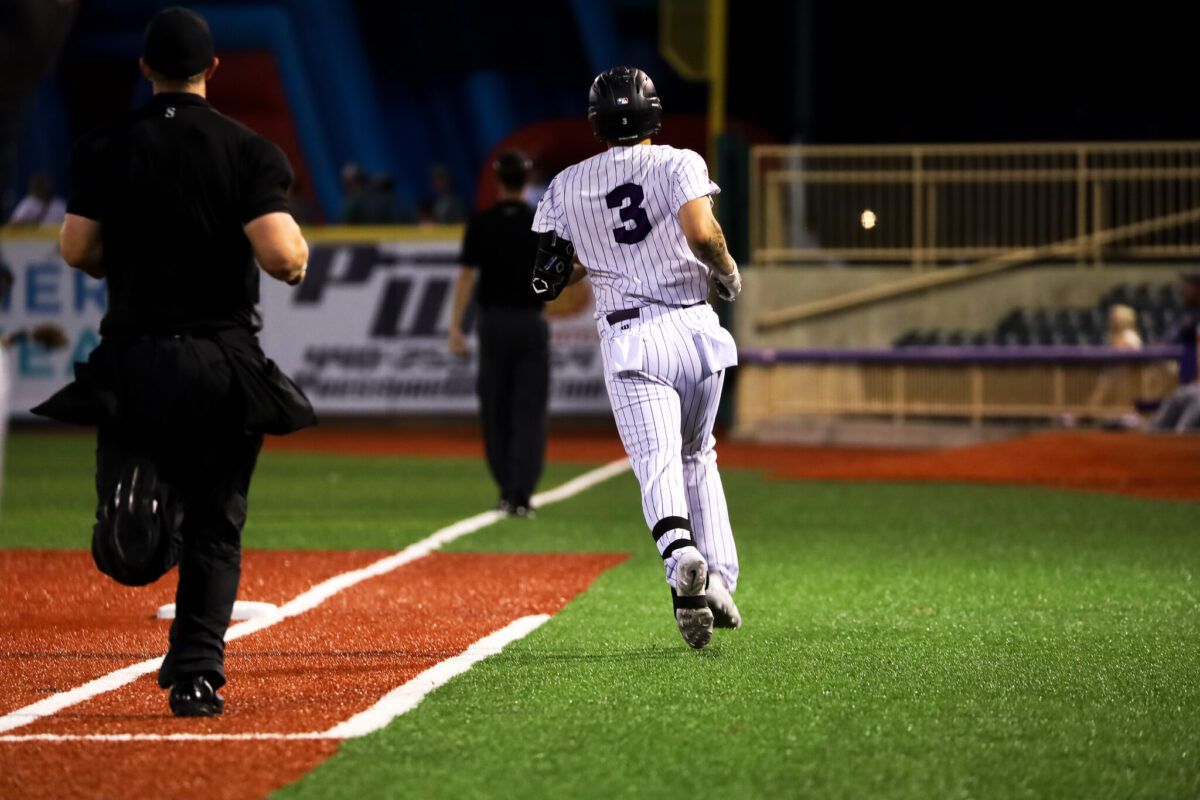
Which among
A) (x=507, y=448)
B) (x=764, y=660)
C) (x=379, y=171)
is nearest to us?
(x=764, y=660)

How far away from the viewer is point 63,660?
6.94m

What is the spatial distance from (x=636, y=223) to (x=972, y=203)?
16.4 meters

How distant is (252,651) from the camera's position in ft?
23.3

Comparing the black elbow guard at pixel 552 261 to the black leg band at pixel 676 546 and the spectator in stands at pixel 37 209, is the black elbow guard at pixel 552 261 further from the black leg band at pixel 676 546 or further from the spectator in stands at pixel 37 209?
the spectator in stands at pixel 37 209

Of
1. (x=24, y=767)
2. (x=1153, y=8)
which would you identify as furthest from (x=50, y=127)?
(x=24, y=767)

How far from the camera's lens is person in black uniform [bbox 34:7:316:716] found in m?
5.56

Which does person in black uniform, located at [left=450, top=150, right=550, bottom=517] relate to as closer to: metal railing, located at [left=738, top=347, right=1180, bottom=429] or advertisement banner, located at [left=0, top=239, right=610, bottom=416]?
metal railing, located at [left=738, top=347, right=1180, bottom=429]

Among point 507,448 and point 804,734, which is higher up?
point 804,734

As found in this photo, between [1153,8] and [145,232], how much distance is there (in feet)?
86.8

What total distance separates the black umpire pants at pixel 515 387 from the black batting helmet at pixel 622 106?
548cm

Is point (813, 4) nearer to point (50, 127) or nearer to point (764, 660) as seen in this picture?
point (50, 127)

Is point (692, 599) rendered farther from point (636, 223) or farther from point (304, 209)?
point (304, 209)

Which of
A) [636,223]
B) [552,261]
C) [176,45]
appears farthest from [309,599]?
[176,45]

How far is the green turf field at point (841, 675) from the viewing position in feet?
16.1
